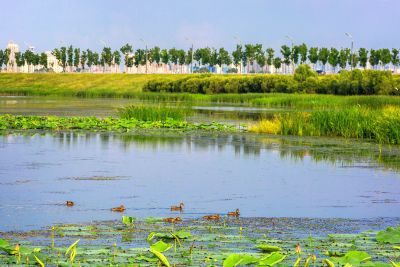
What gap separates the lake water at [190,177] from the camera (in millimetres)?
15508

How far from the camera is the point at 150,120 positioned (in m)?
38.7

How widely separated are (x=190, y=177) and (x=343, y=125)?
1281 centimetres

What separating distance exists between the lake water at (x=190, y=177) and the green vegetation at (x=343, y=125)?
1.15 meters

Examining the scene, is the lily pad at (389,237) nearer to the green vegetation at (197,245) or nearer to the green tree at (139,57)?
the green vegetation at (197,245)

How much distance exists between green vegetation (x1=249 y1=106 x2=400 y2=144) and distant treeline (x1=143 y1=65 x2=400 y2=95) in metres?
33.3

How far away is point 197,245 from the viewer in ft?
38.0

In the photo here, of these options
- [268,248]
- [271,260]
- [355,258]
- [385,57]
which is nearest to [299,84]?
[385,57]

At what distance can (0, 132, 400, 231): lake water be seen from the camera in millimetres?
15508

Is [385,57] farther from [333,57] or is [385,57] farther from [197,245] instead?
[197,245]

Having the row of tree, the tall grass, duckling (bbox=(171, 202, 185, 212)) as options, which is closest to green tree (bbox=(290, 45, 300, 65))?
the row of tree

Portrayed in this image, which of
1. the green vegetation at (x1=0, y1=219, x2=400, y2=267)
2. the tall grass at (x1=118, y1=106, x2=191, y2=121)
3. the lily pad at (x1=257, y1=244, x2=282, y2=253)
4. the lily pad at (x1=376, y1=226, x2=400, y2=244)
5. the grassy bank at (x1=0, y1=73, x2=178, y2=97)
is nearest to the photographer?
the green vegetation at (x1=0, y1=219, x2=400, y2=267)

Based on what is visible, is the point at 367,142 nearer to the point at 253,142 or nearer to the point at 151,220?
the point at 253,142

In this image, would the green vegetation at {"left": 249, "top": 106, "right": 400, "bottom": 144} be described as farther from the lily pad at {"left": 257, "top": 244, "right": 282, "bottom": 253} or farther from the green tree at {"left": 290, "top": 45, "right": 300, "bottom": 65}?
the green tree at {"left": 290, "top": 45, "right": 300, "bottom": 65}

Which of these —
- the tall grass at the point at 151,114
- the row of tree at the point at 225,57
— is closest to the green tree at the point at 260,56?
the row of tree at the point at 225,57
